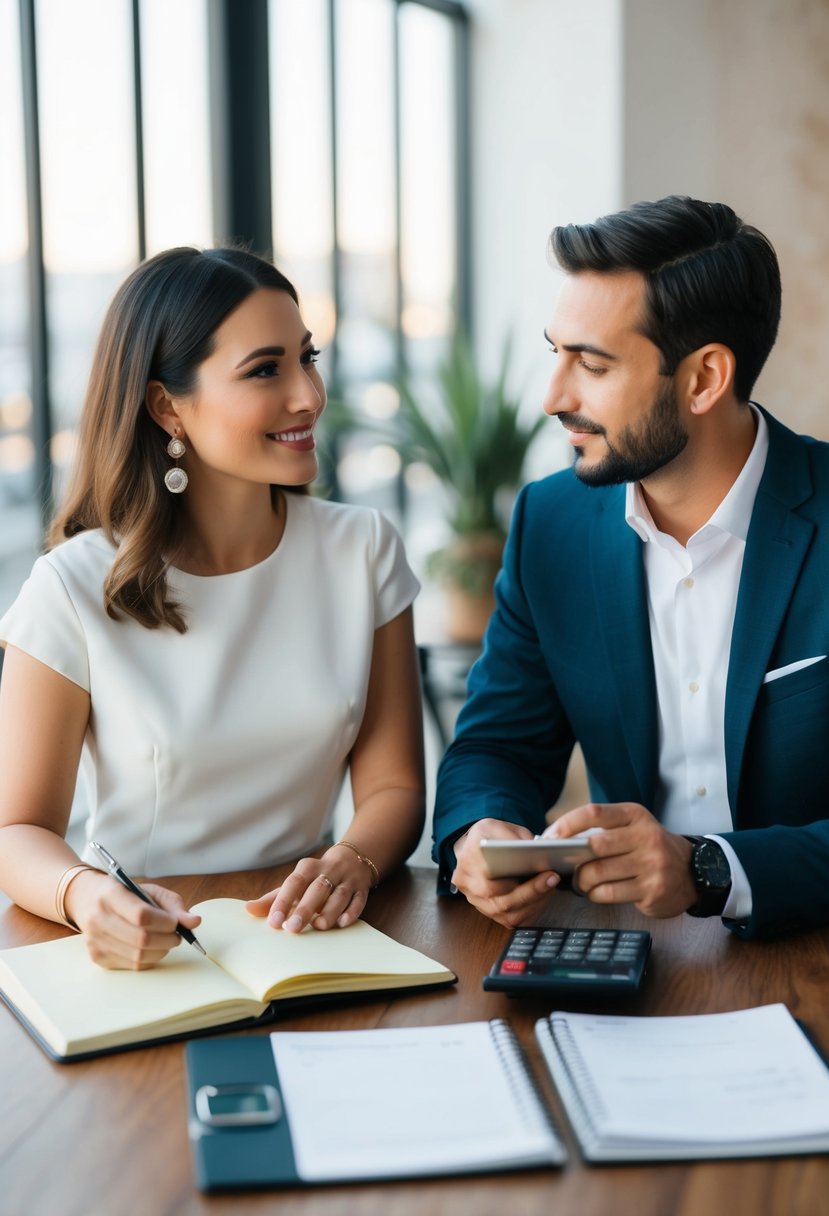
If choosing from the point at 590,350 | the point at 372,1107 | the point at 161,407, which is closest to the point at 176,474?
the point at 161,407

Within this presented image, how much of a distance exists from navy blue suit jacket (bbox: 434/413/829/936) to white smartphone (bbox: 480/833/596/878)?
240mm

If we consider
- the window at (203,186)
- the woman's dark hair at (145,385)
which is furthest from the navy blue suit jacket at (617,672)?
the window at (203,186)

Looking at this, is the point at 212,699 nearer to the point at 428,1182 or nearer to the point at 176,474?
the point at 176,474

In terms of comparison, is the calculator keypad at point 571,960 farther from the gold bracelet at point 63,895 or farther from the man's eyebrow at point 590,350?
the man's eyebrow at point 590,350

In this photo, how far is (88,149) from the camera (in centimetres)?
343

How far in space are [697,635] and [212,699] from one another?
0.73 metres

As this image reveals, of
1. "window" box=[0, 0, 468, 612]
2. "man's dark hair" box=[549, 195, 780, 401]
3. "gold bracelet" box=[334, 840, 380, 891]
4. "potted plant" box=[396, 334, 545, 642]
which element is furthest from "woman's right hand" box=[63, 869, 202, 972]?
"potted plant" box=[396, 334, 545, 642]

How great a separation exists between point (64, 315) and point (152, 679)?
1.88 meters

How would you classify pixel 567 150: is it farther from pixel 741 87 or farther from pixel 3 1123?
pixel 3 1123

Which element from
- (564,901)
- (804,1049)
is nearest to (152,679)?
(564,901)

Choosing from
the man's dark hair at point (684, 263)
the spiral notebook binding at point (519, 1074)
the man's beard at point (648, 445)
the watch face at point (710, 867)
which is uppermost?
the man's dark hair at point (684, 263)

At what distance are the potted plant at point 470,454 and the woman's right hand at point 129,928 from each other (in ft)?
10.2

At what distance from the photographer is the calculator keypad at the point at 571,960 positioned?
1.30m

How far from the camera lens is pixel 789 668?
1822mm
